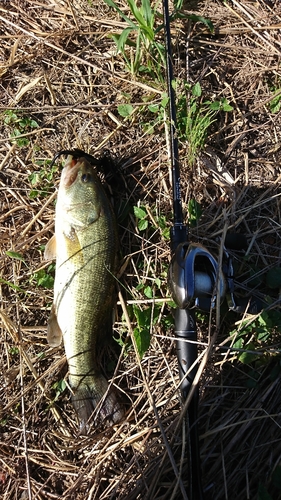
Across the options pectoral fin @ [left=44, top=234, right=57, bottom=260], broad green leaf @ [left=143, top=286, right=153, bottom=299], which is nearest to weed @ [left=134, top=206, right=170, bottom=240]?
broad green leaf @ [left=143, top=286, right=153, bottom=299]

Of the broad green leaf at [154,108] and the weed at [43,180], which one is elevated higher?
the broad green leaf at [154,108]

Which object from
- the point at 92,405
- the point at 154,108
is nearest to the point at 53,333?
the point at 92,405

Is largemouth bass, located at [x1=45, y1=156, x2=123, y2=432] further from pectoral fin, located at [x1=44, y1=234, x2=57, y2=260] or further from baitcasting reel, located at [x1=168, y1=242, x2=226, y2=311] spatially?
baitcasting reel, located at [x1=168, y1=242, x2=226, y2=311]

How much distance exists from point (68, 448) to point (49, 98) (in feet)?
8.76

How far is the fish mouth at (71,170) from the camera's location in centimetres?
292

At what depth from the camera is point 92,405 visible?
2895 mm

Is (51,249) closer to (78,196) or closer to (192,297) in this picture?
(78,196)

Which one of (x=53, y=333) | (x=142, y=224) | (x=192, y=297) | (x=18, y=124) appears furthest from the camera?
(x=18, y=124)

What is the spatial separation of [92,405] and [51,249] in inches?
44.5

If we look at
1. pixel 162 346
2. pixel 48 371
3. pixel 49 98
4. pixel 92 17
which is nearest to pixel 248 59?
pixel 92 17

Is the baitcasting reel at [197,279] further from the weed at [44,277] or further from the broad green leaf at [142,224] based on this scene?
the weed at [44,277]

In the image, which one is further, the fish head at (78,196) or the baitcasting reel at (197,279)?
the fish head at (78,196)

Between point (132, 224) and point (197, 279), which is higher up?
point (132, 224)

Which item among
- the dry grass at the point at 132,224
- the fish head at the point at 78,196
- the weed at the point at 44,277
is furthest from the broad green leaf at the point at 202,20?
the weed at the point at 44,277
